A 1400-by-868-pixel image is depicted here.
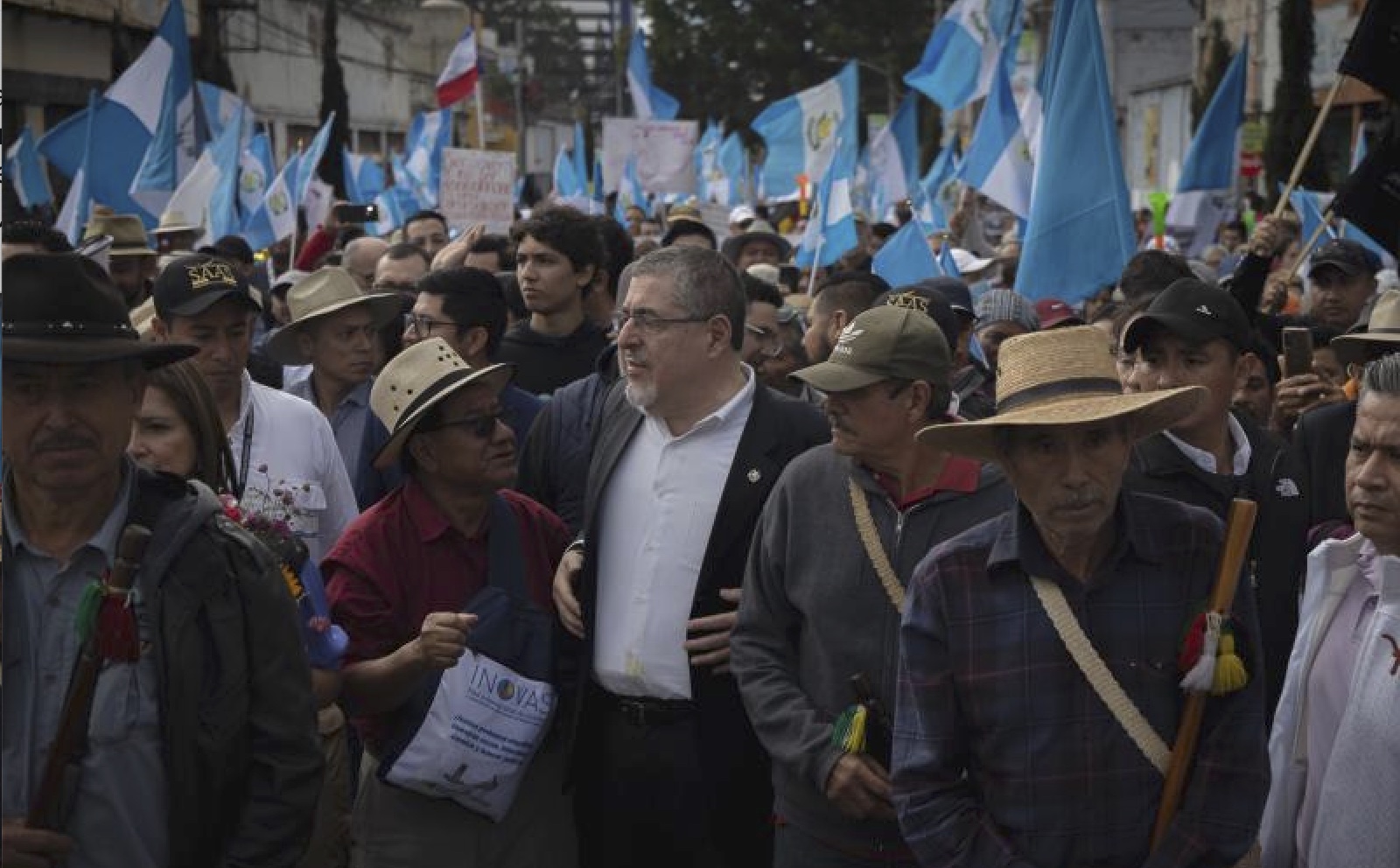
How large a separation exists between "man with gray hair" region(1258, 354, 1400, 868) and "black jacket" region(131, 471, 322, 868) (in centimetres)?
198

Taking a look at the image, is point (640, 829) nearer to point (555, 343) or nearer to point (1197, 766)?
point (1197, 766)

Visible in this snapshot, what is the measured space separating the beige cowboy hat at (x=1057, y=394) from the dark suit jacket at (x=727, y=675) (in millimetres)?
1092

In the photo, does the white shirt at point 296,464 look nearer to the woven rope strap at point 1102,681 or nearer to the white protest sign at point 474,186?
the woven rope strap at point 1102,681

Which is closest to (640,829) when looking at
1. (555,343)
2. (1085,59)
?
(555,343)

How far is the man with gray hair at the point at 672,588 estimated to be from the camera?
4.86m

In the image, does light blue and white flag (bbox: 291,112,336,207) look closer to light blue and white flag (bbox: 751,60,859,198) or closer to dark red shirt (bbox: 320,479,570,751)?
light blue and white flag (bbox: 751,60,859,198)

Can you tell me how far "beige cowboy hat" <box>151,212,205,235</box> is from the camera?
44.3 feet

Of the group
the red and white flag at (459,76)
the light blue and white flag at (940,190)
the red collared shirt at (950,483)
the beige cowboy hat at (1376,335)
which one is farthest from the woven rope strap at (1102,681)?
the red and white flag at (459,76)

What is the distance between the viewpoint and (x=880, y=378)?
448 cm

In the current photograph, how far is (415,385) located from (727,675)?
3.60 ft

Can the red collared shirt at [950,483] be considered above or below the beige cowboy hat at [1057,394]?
below

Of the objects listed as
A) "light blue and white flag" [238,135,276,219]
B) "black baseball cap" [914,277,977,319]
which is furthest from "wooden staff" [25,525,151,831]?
"light blue and white flag" [238,135,276,219]

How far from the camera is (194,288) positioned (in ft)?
19.3

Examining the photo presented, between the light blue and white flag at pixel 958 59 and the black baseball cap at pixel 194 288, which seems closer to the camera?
the black baseball cap at pixel 194 288
